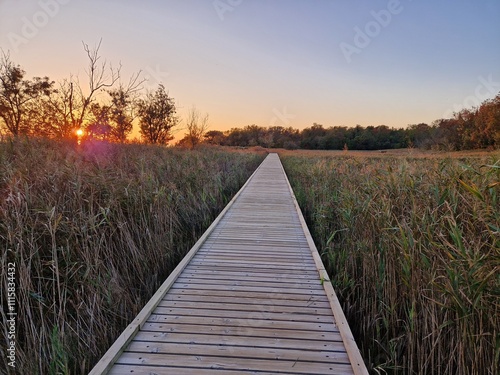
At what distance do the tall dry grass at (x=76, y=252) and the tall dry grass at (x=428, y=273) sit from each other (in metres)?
2.10

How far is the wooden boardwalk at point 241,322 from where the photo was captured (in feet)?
5.18

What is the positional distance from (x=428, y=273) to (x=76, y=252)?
2955 millimetres

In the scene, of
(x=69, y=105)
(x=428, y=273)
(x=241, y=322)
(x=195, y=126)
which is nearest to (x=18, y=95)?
(x=69, y=105)

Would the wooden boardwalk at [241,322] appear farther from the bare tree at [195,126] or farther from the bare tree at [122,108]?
the bare tree at [195,126]

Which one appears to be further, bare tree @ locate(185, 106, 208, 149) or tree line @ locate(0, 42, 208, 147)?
bare tree @ locate(185, 106, 208, 149)

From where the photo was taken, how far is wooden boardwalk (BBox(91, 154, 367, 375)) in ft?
5.18

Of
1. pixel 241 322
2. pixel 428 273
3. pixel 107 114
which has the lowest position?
pixel 241 322

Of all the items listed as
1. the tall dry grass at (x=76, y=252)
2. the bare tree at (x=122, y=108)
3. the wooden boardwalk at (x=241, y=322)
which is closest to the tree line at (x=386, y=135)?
the bare tree at (x=122, y=108)

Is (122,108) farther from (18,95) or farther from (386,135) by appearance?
(386,135)

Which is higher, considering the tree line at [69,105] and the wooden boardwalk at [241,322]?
the tree line at [69,105]

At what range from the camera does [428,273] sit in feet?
6.40

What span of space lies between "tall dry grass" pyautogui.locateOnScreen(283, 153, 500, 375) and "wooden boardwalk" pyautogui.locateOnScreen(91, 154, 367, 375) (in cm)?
44

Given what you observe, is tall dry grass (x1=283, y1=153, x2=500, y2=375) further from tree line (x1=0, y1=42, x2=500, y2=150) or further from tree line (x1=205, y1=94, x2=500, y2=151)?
tree line (x1=205, y1=94, x2=500, y2=151)

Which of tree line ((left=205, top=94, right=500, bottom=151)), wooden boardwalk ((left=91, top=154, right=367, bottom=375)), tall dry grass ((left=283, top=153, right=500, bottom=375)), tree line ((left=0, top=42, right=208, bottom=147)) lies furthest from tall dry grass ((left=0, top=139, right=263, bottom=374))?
tree line ((left=205, top=94, right=500, bottom=151))
